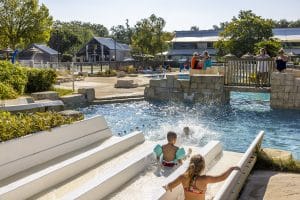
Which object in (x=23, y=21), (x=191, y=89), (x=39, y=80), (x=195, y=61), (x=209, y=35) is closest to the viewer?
(x=39, y=80)

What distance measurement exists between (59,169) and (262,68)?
13.1 m

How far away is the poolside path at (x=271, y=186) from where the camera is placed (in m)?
5.21

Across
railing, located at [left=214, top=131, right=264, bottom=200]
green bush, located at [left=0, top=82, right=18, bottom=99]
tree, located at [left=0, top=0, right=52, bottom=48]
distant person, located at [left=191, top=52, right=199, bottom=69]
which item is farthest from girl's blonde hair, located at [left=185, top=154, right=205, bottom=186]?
tree, located at [left=0, top=0, right=52, bottom=48]

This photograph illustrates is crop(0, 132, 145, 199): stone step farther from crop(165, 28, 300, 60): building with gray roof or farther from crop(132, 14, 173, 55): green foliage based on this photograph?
crop(165, 28, 300, 60): building with gray roof

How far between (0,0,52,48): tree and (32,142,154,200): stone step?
27.4 meters

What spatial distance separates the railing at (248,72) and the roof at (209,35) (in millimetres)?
42857

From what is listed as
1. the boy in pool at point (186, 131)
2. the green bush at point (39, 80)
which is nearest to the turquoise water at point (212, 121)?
the boy in pool at point (186, 131)

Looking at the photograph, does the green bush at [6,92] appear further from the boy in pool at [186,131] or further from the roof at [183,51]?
the roof at [183,51]

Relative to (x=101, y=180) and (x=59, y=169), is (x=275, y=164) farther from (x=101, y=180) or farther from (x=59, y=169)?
(x=59, y=169)

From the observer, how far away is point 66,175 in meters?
5.82

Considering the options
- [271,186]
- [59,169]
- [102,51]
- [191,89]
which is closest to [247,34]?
[191,89]

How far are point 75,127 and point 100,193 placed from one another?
2.31 meters

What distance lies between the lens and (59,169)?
5.67m

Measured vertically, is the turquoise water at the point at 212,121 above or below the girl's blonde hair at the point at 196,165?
below
